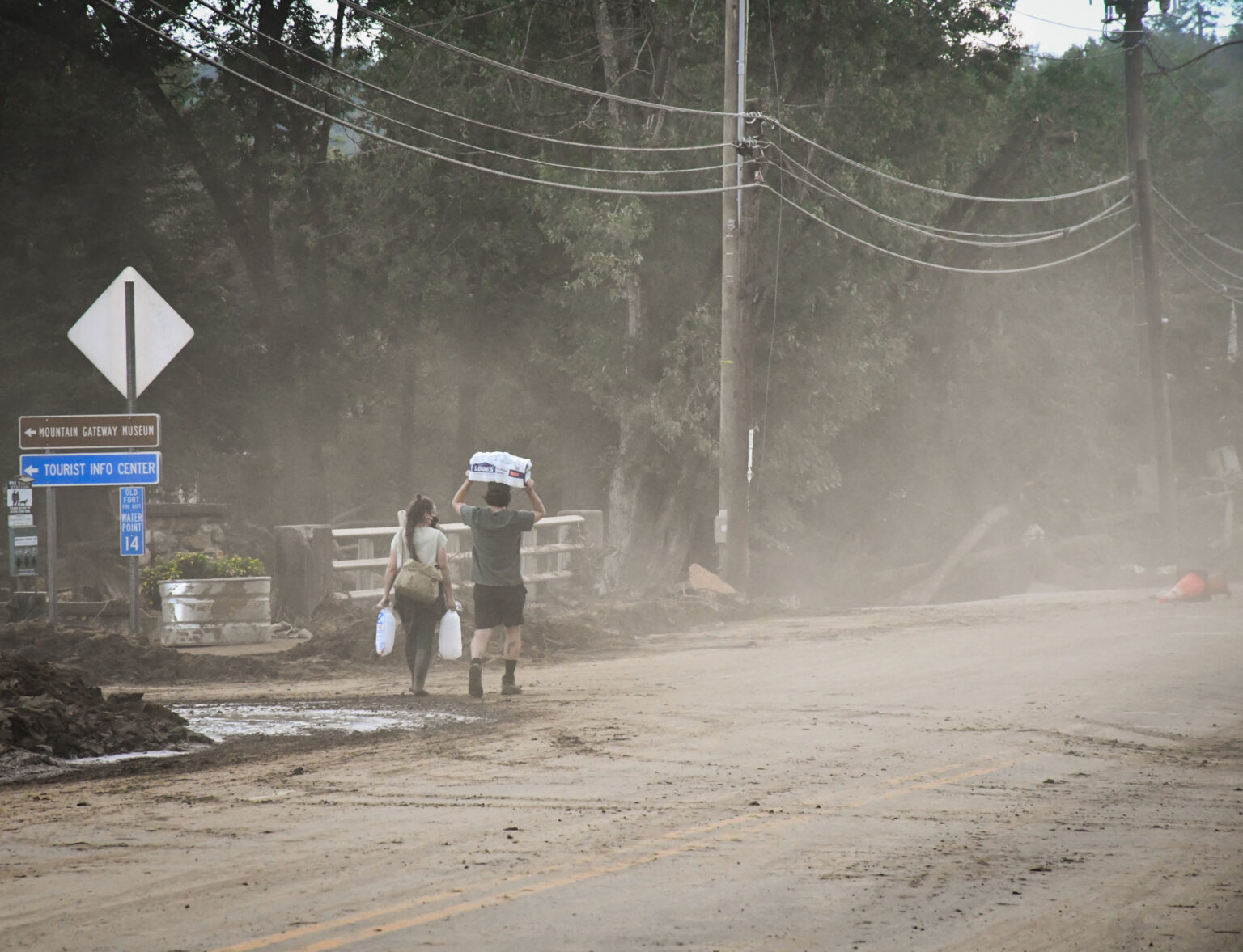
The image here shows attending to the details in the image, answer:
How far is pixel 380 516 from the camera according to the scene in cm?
3966

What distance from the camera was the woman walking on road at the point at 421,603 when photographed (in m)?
12.4

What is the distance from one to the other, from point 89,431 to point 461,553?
707 centimetres

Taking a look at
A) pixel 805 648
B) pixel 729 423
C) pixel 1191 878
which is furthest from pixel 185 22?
pixel 1191 878

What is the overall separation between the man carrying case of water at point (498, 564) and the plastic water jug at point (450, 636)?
0.52ft

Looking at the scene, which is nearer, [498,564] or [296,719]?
[296,719]

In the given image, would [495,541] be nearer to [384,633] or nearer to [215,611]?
[384,633]

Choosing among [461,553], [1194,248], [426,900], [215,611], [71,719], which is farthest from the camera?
[1194,248]

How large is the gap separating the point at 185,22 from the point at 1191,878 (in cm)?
2541

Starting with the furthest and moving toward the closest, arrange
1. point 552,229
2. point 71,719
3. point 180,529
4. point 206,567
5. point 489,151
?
point 552,229
point 489,151
point 180,529
point 206,567
point 71,719

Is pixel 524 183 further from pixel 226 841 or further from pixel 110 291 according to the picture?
pixel 226 841

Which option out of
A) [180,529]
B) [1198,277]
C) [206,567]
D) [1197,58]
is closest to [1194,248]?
[1198,277]

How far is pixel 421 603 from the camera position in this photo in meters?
12.3

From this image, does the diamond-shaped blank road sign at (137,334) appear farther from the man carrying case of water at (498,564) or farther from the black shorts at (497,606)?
the black shorts at (497,606)

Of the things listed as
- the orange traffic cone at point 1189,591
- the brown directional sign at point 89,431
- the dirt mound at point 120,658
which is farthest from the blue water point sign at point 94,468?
the orange traffic cone at point 1189,591
